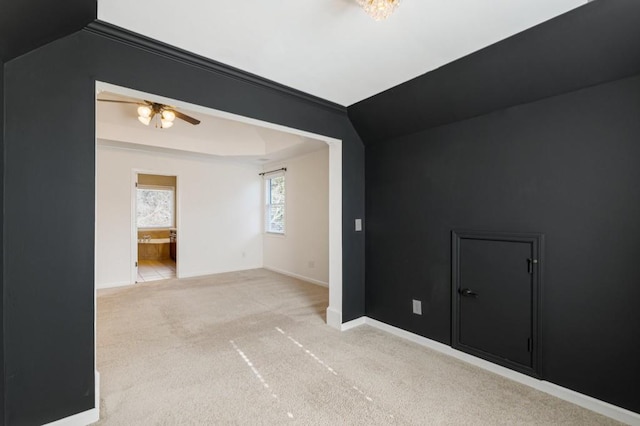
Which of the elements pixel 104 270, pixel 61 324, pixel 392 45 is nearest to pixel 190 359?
pixel 61 324

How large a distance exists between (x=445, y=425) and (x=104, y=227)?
18.5 feet

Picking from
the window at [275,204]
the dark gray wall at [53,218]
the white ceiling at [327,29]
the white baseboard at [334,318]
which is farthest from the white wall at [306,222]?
the dark gray wall at [53,218]

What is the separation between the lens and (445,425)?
1.70 meters

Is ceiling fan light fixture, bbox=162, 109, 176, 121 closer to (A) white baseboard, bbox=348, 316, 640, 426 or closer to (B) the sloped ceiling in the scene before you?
(B) the sloped ceiling

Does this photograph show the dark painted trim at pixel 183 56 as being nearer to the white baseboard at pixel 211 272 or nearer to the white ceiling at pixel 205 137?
the white ceiling at pixel 205 137

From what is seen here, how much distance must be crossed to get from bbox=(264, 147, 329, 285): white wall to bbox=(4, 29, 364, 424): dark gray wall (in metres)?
3.52

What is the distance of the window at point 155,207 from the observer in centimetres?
831

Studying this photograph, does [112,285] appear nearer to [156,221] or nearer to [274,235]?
[274,235]

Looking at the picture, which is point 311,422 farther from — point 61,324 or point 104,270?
point 104,270

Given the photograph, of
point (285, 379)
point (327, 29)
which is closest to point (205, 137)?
point (327, 29)

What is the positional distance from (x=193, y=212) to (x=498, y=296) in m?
5.41

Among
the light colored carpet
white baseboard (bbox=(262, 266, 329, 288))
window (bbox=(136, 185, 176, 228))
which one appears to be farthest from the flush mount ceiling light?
window (bbox=(136, 185, 176, 228))

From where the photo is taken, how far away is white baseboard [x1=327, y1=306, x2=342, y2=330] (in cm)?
316

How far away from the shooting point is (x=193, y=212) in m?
5.83
